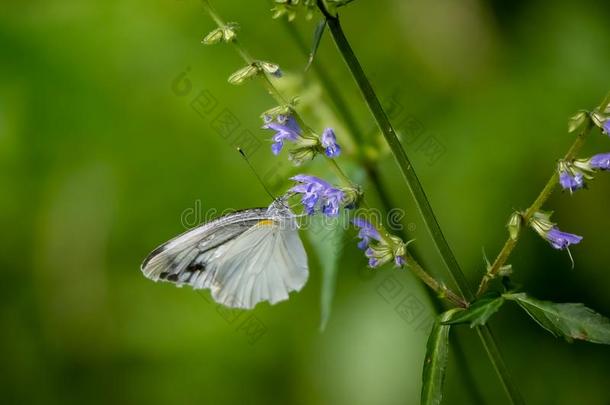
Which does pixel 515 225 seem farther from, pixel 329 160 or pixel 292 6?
pixel 292 6

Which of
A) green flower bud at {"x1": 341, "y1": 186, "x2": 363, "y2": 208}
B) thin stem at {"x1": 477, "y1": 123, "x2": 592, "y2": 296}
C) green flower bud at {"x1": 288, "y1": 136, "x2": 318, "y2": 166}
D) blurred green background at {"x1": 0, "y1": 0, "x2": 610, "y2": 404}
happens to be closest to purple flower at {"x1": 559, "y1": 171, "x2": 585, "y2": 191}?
thin stem at {"x1": 477, "y1": 123, "x2": 592, "y2": 296}

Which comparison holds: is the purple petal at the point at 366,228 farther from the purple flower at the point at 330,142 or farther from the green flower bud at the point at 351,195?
the purple flower at the point at 330,142

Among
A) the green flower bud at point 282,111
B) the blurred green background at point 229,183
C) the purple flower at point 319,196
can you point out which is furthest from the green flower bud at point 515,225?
the blurred green background at point 229,183

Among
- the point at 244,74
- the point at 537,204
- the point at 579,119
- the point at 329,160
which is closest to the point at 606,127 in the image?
the point at 579,119

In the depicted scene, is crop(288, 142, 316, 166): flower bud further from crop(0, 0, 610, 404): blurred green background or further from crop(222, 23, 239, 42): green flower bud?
crop(0, 0, 610, 404): blurred green background

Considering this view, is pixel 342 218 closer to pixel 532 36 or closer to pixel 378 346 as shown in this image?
pixel 378 346

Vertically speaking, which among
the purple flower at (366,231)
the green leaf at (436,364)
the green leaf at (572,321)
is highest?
the purple flower at (366,231)

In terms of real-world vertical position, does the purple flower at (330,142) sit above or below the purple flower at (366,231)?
above
